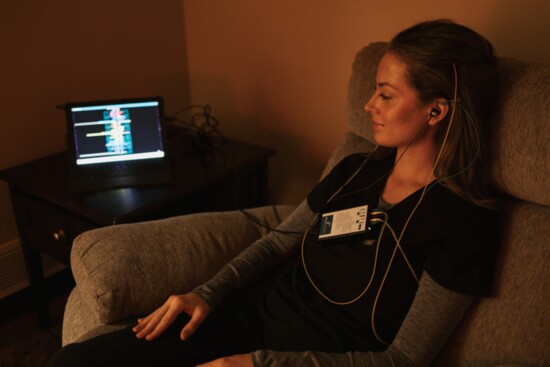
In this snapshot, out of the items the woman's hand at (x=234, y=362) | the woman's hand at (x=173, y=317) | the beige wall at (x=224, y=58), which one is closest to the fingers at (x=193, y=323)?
the woman's hand at (x=173, y=317)

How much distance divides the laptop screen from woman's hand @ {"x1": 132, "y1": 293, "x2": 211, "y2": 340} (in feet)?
2.19

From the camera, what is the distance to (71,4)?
1.91 metres

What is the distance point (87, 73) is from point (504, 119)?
1480mm

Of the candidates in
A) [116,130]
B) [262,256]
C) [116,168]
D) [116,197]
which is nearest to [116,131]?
[116,130]

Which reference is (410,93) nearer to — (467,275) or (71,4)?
(467,275)

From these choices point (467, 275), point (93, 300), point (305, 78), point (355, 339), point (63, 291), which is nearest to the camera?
point (467, 275)

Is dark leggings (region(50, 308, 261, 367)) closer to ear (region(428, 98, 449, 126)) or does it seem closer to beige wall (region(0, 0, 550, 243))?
ear (region(428, 98, 449, 126))

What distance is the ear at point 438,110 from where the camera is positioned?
3.76 feet

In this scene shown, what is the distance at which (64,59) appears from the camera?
76.5 inches

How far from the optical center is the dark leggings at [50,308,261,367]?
44.6 inches

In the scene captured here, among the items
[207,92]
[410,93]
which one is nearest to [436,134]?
[410,93]

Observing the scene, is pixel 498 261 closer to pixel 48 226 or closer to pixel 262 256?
pixel 262 256

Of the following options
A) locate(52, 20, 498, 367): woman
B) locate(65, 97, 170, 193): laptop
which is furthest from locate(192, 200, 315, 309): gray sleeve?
locate(65, 97, 170, 193): laptop

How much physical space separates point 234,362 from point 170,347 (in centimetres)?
16
